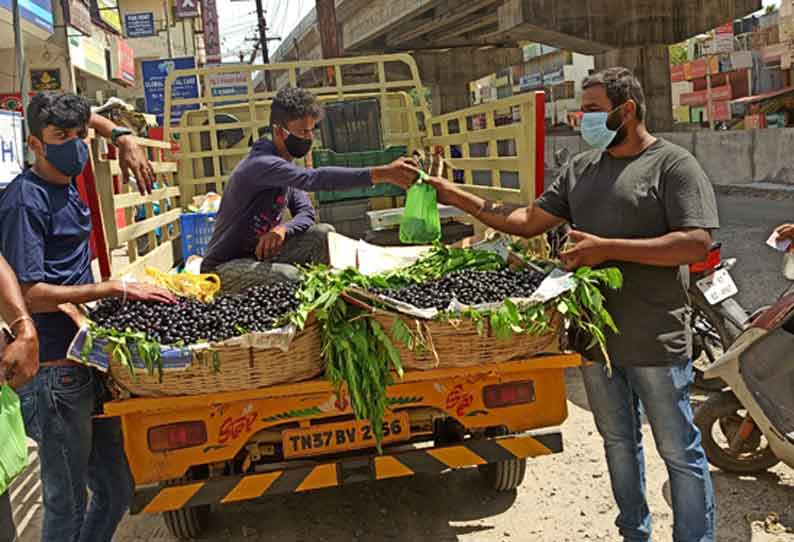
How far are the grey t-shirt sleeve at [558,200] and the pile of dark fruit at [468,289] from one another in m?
0.30

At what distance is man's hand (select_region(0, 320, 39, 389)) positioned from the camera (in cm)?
275

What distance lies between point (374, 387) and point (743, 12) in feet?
79.0

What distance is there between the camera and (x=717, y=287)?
5.63m

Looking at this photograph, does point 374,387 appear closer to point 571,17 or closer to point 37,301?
point 37,301

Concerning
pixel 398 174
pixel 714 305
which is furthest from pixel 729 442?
pixel 398 174

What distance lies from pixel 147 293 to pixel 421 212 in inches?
62.4

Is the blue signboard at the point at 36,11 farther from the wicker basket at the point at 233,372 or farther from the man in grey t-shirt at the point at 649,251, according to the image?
the man in grey t-shirt at the point at 649,251

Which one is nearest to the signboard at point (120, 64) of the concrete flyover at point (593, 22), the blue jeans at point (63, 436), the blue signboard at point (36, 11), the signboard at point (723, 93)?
the concrete flyover at point (593, 22)

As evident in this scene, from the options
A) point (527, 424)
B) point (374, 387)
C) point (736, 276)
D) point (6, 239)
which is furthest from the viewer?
point (736, 276)

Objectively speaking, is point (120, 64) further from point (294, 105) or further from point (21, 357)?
point (21, 357)

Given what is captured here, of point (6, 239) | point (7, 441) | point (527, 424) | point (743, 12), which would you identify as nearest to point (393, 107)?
point (527, 424)

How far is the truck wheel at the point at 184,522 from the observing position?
4.41 metres

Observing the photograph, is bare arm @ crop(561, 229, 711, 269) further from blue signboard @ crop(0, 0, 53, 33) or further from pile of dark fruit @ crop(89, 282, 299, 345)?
blue signboard @ crop(0, 0, 53, 33)

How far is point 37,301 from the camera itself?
318cm
